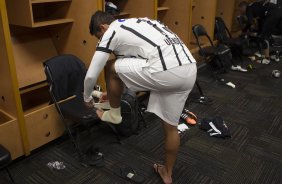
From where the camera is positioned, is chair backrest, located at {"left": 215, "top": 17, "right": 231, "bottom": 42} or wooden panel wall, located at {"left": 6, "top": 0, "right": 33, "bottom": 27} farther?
chair backrest, located at {"left": 215, "top": 17, "right": 231, "bottom": 42}

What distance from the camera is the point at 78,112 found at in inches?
92.8

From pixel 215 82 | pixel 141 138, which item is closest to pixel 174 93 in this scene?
pixel 141 138

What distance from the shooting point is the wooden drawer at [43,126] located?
2.40 m

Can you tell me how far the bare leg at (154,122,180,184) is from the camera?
197 cm

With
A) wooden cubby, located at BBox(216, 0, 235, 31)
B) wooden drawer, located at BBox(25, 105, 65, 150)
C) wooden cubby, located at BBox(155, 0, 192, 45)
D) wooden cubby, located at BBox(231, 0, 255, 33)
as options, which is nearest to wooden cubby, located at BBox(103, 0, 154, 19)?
wooden cubby, located at BBox(155, 0, 192, 45)

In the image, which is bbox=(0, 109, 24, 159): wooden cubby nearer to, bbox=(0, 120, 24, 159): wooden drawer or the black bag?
bbox=(0, 120, 24, 159): wooden drawer

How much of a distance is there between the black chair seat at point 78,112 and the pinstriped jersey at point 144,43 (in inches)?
29.2

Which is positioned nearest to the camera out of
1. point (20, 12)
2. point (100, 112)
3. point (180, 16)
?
point (100, 112)

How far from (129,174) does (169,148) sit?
46 centimetres

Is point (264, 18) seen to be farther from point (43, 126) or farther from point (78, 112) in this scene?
point (43, 126)

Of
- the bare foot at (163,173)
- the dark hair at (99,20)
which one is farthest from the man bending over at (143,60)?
the bare foot at (163,173)

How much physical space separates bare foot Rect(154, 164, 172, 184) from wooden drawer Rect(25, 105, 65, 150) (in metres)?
0.97

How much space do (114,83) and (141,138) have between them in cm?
112

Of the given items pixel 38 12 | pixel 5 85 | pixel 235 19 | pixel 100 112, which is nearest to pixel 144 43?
pixel 100 112
